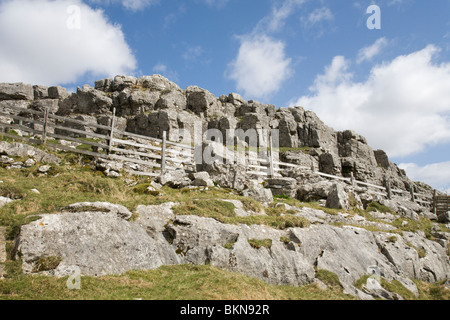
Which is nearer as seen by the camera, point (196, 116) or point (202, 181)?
point (202, 181)

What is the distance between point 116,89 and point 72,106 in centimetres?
1012

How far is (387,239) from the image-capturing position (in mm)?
15500

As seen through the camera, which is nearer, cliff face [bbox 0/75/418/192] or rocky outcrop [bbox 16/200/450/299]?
rocky outcrop [bbox 16/200/450/299]

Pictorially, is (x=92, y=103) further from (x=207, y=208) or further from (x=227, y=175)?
(x=207, y=208)

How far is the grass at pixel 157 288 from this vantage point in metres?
6.69

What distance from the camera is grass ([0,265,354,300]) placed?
6688 millimetres

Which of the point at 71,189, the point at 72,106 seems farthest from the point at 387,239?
the point at 72,106

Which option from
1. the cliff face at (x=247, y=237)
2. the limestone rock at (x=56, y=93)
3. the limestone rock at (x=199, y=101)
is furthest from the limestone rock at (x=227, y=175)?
the limestone rock at (x=56, y=93)

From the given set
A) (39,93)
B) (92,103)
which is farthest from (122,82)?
(39,93)

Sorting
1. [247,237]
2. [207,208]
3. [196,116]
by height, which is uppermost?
[196,116]

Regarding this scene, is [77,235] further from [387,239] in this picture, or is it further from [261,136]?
[261,136]

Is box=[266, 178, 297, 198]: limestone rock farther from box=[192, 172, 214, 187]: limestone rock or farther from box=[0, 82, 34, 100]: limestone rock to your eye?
box=[0, 82, 34, 100]: limestone rock

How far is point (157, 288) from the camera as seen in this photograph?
24.8ft

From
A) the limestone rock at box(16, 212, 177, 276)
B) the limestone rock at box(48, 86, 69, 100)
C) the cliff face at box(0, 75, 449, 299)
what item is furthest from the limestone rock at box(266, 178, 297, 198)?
the limestone rock at box(48, 86, 69, 100)
